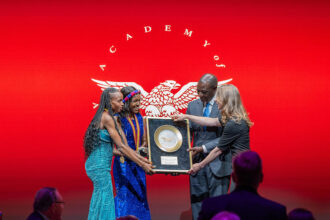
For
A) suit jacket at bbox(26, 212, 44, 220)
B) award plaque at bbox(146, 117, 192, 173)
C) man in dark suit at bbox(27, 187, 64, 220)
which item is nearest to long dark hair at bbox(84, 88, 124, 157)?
award plaque at bbox(146, 117, 192, 173)

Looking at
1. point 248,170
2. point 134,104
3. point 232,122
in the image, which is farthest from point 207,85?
point 248,170

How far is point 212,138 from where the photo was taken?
4.48 meters

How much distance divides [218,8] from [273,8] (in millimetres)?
670

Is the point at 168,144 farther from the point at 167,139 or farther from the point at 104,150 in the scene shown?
the point at 104,150

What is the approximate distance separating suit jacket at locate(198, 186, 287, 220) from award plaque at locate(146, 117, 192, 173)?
1922 mm

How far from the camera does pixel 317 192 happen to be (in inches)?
237

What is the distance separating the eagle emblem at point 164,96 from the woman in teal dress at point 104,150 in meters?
1.35

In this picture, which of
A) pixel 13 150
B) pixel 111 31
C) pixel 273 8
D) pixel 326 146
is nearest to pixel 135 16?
pixel 111 31

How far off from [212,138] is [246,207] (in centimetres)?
208

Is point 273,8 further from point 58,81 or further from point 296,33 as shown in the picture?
point 58,81

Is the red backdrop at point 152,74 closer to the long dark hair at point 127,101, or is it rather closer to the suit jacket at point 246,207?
the long dark hair at point 127,101

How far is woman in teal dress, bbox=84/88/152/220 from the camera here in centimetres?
443

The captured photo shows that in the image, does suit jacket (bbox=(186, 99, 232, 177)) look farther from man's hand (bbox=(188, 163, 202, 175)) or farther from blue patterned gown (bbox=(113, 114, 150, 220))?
blue patterned gown (bbox=(113, 114, 150, 220))

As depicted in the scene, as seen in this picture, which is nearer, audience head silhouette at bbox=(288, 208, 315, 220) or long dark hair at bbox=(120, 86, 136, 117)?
audience head silhouette at bbox=(288, 208, 315, 220)
